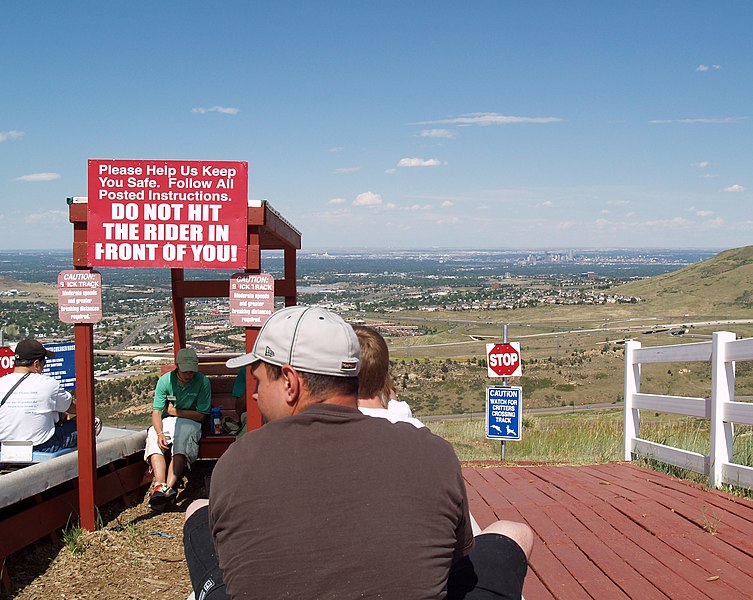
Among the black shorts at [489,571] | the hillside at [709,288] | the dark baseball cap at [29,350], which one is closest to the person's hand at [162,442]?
the dark baseball cap at [29,350]

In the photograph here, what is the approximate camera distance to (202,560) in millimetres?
2986

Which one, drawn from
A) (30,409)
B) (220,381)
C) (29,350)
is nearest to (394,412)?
(30,409)

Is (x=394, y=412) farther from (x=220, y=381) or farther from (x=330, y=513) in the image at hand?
(x=220, y=381)

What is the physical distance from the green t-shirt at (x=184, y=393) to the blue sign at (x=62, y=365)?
146 centimetres

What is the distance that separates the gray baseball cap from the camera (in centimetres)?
256

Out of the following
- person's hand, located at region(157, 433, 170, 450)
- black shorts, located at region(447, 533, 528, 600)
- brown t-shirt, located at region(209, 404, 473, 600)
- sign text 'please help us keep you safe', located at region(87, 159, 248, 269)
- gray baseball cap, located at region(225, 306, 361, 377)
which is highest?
sign text 'please help us keep you safe', located at region(87, 159, 248, 269)

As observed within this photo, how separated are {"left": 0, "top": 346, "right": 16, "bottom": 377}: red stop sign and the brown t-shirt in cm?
738

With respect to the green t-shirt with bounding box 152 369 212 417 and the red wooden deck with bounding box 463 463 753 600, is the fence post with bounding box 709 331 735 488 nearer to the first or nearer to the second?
the red wooden deck with bounding box 463 463 753 600

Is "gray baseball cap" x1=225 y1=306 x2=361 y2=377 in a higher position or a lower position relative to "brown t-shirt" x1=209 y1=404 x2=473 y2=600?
higher

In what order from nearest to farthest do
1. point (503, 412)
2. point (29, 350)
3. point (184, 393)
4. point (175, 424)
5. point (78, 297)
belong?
point (78, 297), point (29, 350), point (175, 424), point (184, 393), point (503, 412)

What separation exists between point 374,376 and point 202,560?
108cm

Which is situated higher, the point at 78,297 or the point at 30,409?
the point at 78,297

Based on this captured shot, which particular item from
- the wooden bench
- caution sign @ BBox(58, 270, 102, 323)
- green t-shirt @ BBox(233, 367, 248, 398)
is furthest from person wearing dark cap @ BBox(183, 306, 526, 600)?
the wooden bench

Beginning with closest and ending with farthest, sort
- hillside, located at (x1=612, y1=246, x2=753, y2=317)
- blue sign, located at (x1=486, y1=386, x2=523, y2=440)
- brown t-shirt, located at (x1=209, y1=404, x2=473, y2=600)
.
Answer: brown t-shirt, located at (x1=209, y1=404, x2=473, y2=600) → blue sign, located at (x1=486, y1=386, x2=523, y2=440) → hillside, located at (x1=612, y1=246, x2=753, y2=317)
